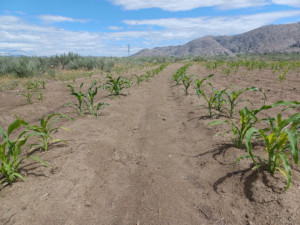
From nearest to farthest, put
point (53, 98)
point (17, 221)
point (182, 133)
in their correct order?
point (17, 221) → point (182, 133) → point (53, 98)

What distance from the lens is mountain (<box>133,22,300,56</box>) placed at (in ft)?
320

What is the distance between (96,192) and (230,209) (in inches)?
48.1

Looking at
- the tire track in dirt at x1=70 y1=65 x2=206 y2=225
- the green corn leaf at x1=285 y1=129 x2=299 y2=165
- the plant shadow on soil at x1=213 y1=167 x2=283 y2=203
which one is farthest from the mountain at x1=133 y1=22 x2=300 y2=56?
the green corn leaf at x1=285 y1=129 x2=299 y2=165

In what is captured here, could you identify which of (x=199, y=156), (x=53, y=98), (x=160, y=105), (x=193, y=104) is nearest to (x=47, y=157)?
(x=199, y=156)

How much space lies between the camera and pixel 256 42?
116 metres

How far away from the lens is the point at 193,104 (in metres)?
4.61

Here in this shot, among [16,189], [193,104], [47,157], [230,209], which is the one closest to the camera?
[230,209]

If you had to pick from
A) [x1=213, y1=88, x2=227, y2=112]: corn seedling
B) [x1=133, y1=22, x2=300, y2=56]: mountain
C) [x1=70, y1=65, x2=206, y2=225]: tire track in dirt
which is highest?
[x1=133, y1=22, x2=300, y2=56]: mountain

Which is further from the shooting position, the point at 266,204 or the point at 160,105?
the point at 160,105

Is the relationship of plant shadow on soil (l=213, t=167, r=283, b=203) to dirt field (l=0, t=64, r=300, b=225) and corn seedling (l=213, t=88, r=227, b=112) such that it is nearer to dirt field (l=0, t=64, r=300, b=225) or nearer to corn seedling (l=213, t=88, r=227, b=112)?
dirt field (l=0, t=64, r=300, b=225)

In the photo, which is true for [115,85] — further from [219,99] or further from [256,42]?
[256,42]

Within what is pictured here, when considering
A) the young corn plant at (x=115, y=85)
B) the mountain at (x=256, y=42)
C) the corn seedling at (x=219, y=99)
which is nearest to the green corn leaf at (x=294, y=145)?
the corn seedling at (x=219, y=99)

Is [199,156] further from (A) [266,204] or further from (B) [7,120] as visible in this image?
(B) [7,120]

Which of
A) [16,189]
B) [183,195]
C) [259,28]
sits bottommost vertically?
[183,195]
